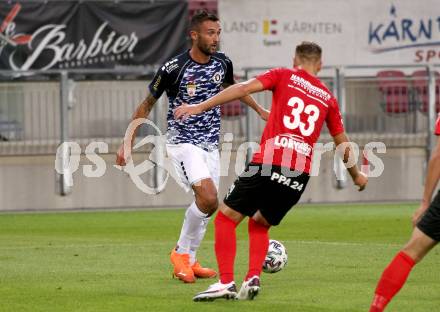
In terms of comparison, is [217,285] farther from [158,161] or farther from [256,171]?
[158,161]

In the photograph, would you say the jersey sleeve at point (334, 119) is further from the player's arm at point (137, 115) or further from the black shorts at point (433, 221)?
the player's arm at point (137, 115)

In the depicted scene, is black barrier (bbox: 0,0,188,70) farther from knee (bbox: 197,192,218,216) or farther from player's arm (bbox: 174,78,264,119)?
player's arm (bbox: 174,78,264,119)

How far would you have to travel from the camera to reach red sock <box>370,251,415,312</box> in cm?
873

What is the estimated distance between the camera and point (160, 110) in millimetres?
24047

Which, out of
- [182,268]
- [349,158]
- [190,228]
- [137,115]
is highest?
[137,115]

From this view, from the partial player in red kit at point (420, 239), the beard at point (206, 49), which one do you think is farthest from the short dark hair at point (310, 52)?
the beard at point (206, 49)

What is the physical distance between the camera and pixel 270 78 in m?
10.5

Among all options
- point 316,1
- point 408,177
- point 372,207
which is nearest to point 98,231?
point 372,207

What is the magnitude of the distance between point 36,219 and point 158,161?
2.99 metres

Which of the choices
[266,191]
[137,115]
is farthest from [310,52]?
[137,115]

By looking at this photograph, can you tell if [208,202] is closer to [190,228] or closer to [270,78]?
[190,228]

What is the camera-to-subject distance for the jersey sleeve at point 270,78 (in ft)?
34.1

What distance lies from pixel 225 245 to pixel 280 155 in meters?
0.91

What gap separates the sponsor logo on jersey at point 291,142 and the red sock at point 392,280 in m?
1.99
